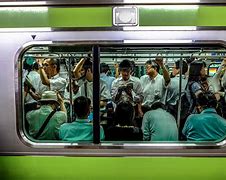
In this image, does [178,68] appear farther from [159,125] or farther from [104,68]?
[104,68]

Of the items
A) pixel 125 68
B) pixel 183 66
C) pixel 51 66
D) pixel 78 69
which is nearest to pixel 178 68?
pixel 183 66

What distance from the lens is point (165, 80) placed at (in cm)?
314

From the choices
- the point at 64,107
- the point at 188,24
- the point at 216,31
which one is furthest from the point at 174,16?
the point at 64,107

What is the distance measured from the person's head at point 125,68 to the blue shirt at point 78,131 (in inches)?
18.9

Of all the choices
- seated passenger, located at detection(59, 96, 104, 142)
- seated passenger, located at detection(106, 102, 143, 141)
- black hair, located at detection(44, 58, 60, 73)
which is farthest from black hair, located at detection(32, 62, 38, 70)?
seated passenger, located at detection(106, 102, 143, 141)

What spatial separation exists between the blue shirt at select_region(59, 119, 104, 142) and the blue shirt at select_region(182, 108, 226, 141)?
0.74 metres

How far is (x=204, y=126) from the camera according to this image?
3.15m

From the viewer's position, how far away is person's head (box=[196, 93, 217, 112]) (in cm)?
315

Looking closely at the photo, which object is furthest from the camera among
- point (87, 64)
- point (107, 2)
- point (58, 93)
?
point (58, 93)

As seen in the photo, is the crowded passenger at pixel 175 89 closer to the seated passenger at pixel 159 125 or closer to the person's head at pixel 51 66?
the seated passenger at pixel 159 125

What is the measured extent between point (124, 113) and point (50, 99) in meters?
0.64

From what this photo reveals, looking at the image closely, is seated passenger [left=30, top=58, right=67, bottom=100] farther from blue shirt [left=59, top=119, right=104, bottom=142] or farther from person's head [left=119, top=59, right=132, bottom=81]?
person's head [left=119, top=59, right=132, bottom=81]

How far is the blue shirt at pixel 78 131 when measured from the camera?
10.3 ft

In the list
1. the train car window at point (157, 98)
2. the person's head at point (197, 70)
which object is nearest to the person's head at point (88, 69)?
the train car window at point (157, 98)
